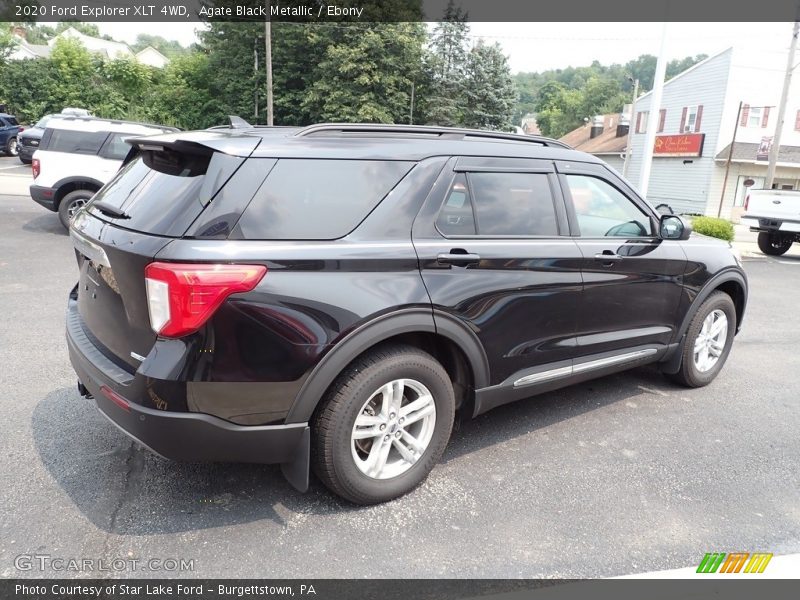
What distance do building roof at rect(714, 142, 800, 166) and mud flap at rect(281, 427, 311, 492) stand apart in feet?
120

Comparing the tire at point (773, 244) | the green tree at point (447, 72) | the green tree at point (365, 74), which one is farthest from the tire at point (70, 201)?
the green tree at point (447, 72)

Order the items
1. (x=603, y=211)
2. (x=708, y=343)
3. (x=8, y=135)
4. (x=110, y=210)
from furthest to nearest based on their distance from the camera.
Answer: (x=8, y=135), (x=708, y=343), (x=603, y=211), (x=110, y=210)

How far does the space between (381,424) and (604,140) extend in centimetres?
5078

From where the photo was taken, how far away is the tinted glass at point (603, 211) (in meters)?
3.79

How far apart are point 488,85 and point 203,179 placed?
38257 millimetres

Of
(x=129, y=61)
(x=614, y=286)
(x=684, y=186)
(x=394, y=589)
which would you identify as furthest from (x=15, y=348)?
(x=684, y=186)

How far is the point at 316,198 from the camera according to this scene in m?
2.74

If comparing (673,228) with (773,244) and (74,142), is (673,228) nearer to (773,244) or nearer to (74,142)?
(74,142)

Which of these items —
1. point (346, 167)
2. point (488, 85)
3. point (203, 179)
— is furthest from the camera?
point (488, 85)

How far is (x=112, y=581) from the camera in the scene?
239 centimetres

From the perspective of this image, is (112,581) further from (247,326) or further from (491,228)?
(491,228)

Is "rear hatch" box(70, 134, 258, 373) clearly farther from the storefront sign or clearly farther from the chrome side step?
the storefront sign

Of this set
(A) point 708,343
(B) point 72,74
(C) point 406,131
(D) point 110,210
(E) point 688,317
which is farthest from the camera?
(B) point 72,74
